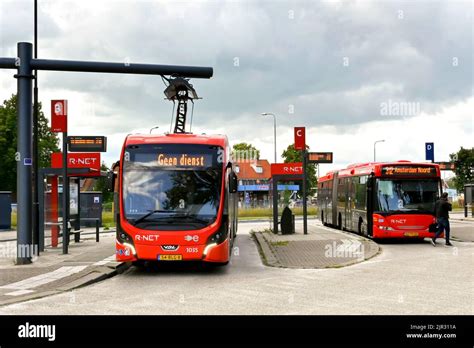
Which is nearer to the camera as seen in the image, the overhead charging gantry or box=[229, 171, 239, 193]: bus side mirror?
box=[229, 171, 239, 193]: bus side mirror

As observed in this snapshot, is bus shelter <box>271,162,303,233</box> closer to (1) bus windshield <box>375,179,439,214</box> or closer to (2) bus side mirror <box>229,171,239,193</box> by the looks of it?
(1) bus windshield <box>375,179,439,214</box>

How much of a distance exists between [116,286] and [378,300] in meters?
4.85

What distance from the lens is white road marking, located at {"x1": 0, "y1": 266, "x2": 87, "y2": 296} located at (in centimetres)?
1144

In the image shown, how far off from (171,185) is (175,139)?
3.70 ft

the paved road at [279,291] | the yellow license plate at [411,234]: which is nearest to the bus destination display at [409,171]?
the yellow license plate at [411,234]

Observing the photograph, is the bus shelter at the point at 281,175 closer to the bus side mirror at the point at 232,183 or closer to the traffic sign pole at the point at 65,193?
the traffic sign pole at the point at 65,193

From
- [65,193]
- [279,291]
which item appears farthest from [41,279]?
[65,193]

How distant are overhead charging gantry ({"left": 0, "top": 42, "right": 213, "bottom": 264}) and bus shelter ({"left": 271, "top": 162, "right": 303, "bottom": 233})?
11887mm

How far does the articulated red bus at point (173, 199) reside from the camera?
13023mm

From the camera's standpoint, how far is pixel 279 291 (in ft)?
35.1

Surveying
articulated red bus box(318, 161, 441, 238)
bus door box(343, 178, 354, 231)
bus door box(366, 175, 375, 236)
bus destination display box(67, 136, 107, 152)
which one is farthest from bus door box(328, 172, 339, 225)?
bus destination display box(67, 136, 107, 152)

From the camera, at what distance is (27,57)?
1504 cm

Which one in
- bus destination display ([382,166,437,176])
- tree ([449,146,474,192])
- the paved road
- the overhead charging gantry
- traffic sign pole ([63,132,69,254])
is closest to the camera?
the paved road

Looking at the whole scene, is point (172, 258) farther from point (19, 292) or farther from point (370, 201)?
point (370, 201)
